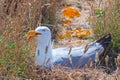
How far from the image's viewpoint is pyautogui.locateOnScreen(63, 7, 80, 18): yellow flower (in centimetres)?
583

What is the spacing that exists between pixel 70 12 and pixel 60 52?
5.73ft

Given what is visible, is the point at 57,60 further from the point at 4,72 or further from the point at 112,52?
the point at 4,72

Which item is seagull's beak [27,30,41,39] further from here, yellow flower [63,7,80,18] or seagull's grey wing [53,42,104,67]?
yellow flower [63,7,80,18]

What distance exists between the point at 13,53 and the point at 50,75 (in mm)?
407

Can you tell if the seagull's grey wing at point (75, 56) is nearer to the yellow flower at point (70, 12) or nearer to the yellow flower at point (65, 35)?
the yellow flower at point (65, 35)

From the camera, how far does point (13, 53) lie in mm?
3377

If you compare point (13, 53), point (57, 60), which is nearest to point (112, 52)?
point (57, 60)

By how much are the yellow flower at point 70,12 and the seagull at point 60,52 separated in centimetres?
134

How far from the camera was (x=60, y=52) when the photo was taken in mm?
4293

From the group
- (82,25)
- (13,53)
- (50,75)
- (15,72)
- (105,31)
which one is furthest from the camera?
(82,25)

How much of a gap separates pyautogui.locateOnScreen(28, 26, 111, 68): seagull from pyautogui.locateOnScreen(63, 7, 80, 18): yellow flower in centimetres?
134

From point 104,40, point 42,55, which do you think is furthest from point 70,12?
point 42,55

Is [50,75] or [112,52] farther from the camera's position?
[112,52]

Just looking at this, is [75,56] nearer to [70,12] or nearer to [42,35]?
[42,35]
